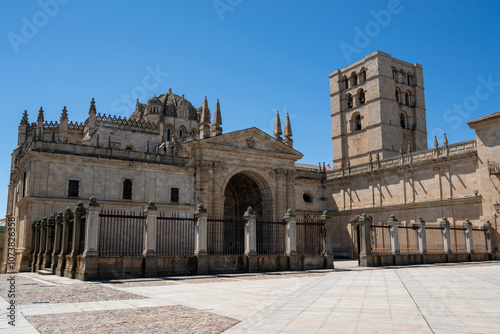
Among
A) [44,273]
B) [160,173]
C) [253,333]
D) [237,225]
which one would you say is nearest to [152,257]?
[44,273]

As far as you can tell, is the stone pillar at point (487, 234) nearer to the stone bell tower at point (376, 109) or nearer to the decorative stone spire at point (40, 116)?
the stone bell tower at point (376, 109)

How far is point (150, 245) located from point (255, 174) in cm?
1890

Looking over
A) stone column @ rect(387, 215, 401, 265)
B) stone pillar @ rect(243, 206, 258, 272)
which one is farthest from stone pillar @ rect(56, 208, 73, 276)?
stone column @ rect(387, 215, 401, 265)

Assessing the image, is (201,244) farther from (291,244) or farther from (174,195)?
(174,195)

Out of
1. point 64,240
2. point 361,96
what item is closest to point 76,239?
point 64,240

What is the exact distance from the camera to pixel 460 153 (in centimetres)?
3325

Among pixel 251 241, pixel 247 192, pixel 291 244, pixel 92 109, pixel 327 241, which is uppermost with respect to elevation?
pixel 92 109

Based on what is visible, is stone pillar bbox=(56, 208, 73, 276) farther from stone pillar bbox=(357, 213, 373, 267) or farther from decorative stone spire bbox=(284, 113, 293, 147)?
decorative stone spire bbox=(284, 113, 293, 147)

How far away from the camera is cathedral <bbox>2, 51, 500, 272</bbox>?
3039cm

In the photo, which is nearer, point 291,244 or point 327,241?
point 291,244

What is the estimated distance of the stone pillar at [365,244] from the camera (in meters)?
25.5

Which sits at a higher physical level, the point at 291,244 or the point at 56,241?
the point at 56,241

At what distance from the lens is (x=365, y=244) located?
25.7 meters

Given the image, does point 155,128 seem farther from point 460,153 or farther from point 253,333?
point 253,333
